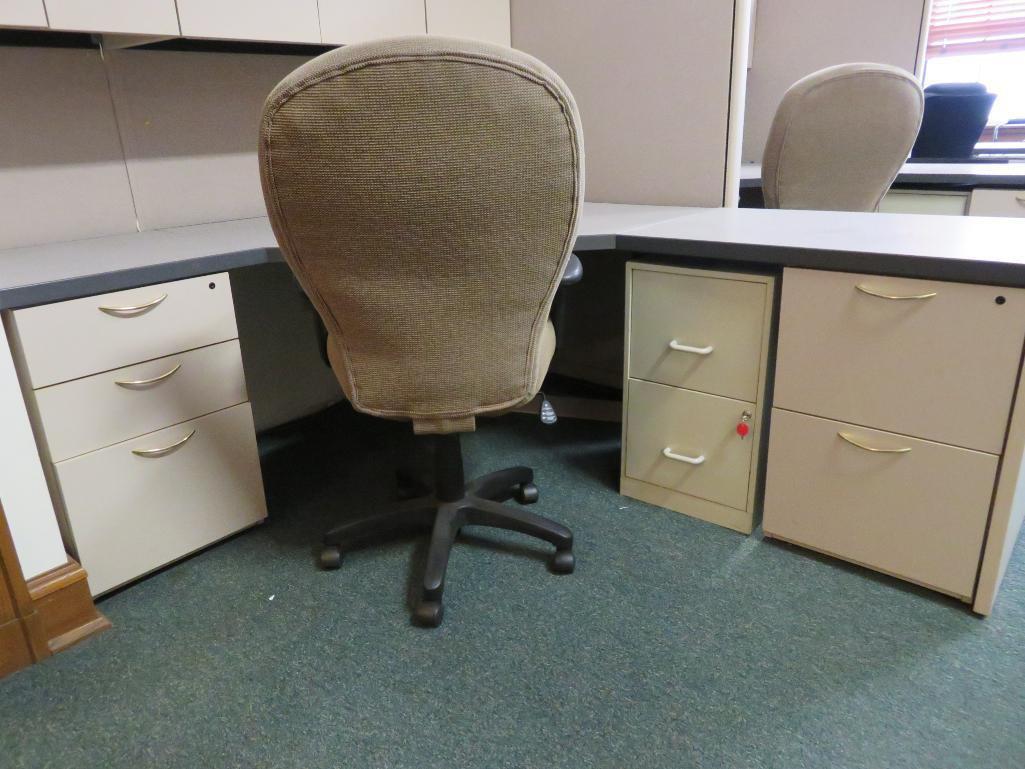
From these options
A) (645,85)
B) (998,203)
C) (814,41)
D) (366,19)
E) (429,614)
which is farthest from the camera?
(814,41)

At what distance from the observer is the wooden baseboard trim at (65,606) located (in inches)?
53.1

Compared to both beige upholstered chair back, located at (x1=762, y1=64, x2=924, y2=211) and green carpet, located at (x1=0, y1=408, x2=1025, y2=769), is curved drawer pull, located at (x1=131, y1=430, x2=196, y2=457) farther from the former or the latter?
beige upholstered chair back, located at (x1=762, y1=64, x2=924, y2=211)

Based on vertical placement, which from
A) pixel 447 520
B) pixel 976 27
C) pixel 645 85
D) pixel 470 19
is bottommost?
pixel 447 520

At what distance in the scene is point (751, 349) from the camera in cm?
153

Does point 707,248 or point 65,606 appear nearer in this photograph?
point 65,606

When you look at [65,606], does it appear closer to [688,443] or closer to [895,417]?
[688,443]

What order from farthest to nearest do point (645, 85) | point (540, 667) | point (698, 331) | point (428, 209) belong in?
1. point (645, 85)
2. point (698, 331)
3. point (540, 667)
4. point (428, 209)

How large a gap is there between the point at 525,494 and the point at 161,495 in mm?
824

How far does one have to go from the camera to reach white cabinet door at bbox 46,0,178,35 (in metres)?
1.42

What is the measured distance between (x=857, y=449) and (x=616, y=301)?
43.2 inches

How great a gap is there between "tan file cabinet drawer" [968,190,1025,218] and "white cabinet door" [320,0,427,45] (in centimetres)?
192

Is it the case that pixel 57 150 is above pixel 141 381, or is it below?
above

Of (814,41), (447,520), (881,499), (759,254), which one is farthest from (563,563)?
(814,41)

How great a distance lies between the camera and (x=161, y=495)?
5.05ft
